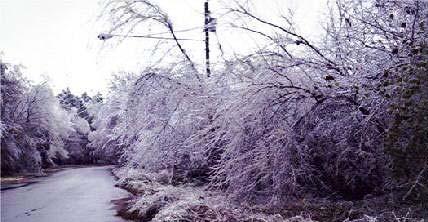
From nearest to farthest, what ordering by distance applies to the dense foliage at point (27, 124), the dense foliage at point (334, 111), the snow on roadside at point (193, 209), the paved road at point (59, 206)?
the dense foliage at point (334, 111) < the snow on roadside at point (193, 209) < the paved road at point (59, 206) < the dense foliage at point (27, 124)

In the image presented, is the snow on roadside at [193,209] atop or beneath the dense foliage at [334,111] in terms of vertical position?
beneath

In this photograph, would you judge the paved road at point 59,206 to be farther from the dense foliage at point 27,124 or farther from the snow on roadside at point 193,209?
the dense foliage at point 27,124

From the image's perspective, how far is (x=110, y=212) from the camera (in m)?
10.6

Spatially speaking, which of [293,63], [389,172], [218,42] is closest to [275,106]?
[293,63]

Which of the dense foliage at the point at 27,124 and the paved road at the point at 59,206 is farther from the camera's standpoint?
the dense foliage at the point at 27,124

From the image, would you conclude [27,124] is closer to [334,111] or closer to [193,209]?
[193,209]

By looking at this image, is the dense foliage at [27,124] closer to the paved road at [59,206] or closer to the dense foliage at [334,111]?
the paved road at [59,206]

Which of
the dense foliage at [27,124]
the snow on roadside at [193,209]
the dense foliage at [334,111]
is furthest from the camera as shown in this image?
the dense foliage at [27,124]

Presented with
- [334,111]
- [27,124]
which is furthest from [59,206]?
[27,124]

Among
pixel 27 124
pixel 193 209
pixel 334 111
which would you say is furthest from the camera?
pixel 27 124

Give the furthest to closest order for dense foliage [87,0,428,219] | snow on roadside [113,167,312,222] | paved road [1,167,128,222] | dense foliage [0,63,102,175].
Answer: dense foliage [0,63,102,175] < paved road [1,167,128,222] < snow on roadside [113,167,312,222] < dense foliage [87,0,428,219]

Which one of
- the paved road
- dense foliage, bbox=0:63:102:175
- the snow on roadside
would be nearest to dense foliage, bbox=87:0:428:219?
the snow on roadside

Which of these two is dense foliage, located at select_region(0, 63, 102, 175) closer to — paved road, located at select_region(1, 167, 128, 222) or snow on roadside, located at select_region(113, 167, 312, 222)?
paved road, located at select_region(1, 167, 128, 222)

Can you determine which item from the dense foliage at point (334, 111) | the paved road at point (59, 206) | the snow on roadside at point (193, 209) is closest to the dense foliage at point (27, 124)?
the paved road at point (59, 206)
